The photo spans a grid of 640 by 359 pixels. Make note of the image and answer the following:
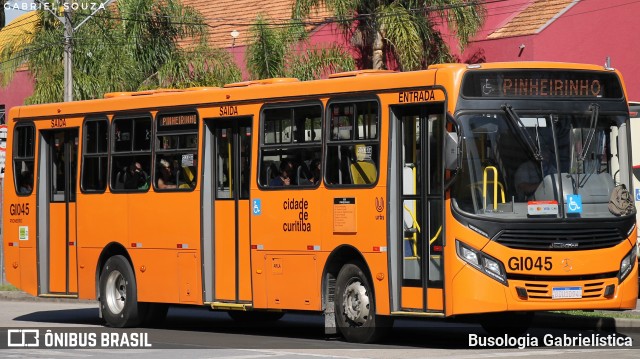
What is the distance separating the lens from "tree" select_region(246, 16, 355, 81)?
36.9 meters

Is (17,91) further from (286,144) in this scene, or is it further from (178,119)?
(286,144)

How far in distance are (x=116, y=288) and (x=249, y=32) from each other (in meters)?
19.9

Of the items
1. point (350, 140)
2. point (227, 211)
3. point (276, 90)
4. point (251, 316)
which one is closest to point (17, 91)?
point (251, 316)

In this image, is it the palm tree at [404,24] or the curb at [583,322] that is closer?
the curb at [583,322]

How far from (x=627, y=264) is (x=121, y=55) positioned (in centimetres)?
2515

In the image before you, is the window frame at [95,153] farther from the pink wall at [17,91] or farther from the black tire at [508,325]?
the pink wall at [17,91]

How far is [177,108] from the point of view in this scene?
20.2m

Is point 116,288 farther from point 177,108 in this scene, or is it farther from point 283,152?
point 283,152

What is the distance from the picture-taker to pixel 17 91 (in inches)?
1927

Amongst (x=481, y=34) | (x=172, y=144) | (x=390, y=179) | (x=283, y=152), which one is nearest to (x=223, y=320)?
(x=172, y=144)

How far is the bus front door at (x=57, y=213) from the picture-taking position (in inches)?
867

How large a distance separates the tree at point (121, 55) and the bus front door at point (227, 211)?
1968cm

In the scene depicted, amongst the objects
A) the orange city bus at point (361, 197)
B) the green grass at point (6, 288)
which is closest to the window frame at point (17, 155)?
the orange city bus at point (361, 197)

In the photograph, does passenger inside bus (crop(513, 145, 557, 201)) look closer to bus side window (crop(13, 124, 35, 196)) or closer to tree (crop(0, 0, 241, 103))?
bus side window (crop(13, 124, 35, 196))
